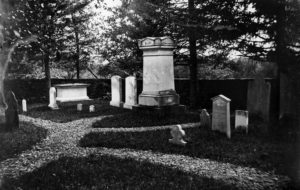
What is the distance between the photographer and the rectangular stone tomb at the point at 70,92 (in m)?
16.4

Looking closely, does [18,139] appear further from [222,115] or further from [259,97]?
[259,97]

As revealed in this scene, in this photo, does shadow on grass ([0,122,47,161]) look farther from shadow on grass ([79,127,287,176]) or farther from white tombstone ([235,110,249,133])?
white tombstone ([235,110,249,133])

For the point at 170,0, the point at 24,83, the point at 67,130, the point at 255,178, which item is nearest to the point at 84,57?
the point at 24,83

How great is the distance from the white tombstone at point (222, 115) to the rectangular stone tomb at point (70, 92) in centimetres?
975

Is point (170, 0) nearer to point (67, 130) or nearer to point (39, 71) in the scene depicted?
point (67, 130)

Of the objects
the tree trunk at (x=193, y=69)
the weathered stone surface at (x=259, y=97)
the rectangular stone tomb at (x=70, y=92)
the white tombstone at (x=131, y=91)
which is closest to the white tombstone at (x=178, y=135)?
the weathered stone surface at (x=259, y=97)

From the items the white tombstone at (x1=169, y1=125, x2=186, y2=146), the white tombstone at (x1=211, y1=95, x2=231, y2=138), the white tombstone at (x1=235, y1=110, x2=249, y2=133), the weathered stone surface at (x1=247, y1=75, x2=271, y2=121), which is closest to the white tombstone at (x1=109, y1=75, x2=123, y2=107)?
the weathered stone surface at (x1=247, y1=75, x2=271, y2=121)

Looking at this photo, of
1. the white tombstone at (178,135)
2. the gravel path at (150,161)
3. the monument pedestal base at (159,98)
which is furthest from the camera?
the monument pedestal base at (159,98)

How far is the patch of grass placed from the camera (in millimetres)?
6410

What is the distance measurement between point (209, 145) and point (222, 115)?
1.36 meters

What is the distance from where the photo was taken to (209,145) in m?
7.43

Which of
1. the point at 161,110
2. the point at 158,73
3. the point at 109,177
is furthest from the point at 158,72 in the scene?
the point at 109,177

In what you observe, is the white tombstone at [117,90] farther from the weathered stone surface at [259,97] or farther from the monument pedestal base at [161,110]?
the weathered stone surface at [259,97]

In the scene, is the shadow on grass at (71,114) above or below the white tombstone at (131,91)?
below
